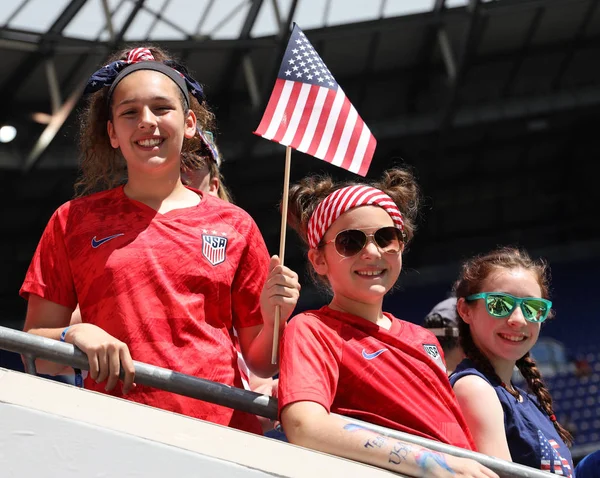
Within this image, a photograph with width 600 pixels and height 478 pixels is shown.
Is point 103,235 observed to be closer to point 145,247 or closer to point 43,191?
point 145,247

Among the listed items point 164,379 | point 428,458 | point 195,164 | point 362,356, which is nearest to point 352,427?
point 428,458

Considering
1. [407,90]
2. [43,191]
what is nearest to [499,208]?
[407,90]

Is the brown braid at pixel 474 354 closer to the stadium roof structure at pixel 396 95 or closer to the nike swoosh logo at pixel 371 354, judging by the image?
the nike swoosh logo at pixel 371 354

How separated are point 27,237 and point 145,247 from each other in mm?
16190

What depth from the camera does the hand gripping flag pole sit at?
278 cm

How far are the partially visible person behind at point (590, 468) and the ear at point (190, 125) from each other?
5.54ft

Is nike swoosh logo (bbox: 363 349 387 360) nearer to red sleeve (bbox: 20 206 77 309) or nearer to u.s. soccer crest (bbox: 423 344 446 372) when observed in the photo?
u.s. soccer crest (bbox: 423 344 446 372)

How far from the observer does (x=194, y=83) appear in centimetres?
300

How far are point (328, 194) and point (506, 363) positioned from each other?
830 mm

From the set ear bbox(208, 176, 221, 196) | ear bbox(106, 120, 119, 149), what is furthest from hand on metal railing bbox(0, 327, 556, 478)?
ear bbox(208, 176, 221, 196)

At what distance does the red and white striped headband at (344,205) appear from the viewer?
2.72m

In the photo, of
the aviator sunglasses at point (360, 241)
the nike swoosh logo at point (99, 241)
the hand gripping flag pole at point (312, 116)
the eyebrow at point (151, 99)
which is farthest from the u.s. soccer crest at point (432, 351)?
the eyebrow at point (151, 99)

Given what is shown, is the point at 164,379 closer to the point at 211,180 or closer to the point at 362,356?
the point at 362,356

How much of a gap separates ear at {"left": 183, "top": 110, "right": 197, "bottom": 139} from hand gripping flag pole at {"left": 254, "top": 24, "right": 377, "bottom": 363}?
25cm
